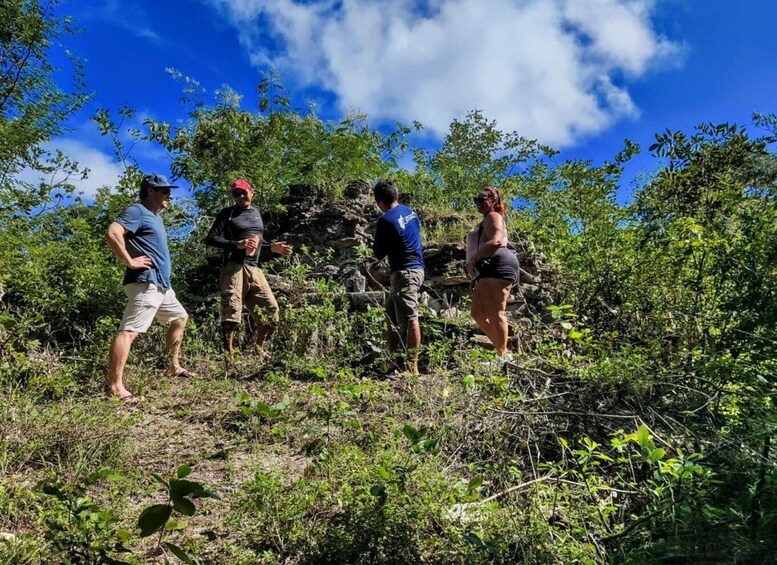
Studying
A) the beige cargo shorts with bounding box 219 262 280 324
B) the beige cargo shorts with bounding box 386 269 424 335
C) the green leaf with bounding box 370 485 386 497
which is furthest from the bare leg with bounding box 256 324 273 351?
the green leaf with bounding box 370 485 386 497

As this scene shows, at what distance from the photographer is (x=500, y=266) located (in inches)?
179

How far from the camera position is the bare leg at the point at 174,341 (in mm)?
4668

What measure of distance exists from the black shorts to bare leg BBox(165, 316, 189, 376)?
2.91 metres

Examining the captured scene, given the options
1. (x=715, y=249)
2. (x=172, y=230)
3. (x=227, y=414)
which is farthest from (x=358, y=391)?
(x=172, y=230)

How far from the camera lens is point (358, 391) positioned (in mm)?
3482

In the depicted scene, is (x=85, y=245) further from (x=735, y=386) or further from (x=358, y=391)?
(x=735, y=386)

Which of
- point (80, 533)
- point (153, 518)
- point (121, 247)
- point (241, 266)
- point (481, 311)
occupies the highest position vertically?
point (241, 266)

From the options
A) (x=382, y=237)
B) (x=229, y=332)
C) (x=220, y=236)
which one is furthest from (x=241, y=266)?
(x=382, y=237)

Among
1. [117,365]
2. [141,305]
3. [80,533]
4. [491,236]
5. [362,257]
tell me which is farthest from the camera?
[362,257]

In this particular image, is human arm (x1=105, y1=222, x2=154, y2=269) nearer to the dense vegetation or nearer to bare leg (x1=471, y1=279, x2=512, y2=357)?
the dense vegetation

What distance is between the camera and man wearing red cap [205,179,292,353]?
17.8ft

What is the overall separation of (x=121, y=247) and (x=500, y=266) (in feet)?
10.8

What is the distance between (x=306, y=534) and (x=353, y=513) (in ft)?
0.77

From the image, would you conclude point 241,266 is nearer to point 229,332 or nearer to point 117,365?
point 229,332
